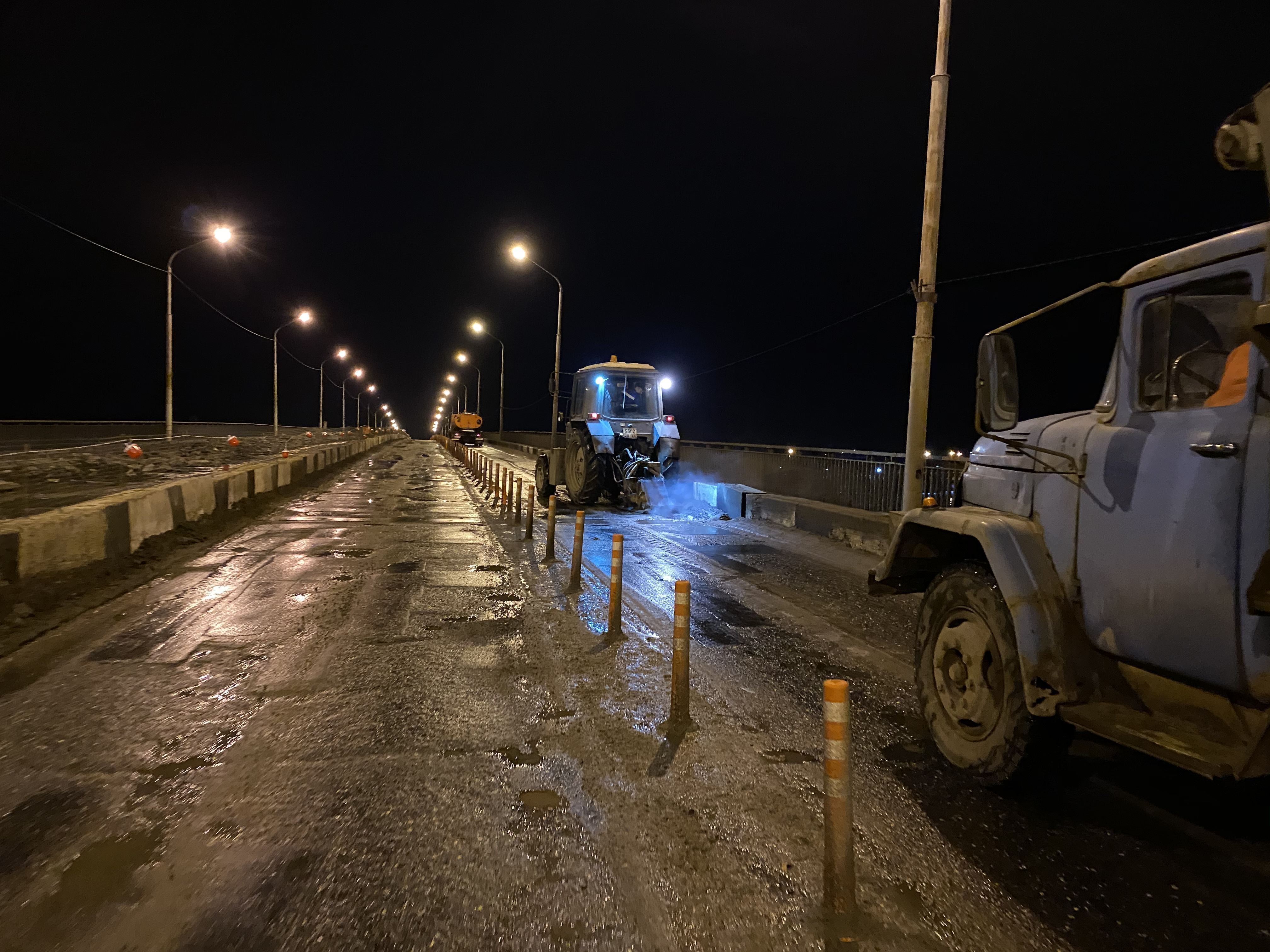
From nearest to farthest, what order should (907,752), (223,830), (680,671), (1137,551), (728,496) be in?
(1137,551) → (223,830) → (907,752) → (680,671) → (728,496)

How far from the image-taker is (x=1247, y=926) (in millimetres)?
3180

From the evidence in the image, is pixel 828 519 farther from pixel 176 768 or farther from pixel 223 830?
pixel 223 830

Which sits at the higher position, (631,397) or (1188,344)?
(631,397)

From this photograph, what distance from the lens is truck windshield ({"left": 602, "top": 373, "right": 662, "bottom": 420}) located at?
19297 millimetres

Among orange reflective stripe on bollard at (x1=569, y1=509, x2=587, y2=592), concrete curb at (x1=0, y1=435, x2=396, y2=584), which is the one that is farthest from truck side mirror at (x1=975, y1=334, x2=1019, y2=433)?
concrete curb at (x1=0, y1=435, x2=396, y2=584)

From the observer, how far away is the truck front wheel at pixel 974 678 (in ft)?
13.2

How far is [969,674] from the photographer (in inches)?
175

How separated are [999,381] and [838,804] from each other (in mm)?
2342

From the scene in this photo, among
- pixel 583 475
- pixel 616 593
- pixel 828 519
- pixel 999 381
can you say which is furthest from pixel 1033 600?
pixel 583 475

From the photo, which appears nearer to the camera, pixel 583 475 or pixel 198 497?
pixel 198 497

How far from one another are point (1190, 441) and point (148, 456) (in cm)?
3663

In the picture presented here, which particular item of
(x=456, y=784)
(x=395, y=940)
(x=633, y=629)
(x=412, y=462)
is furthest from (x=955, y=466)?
(x=412, y=462)

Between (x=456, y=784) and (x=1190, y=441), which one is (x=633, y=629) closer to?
(x=456, y=784)

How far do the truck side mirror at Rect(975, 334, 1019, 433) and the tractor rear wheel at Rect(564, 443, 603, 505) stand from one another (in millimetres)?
14968
